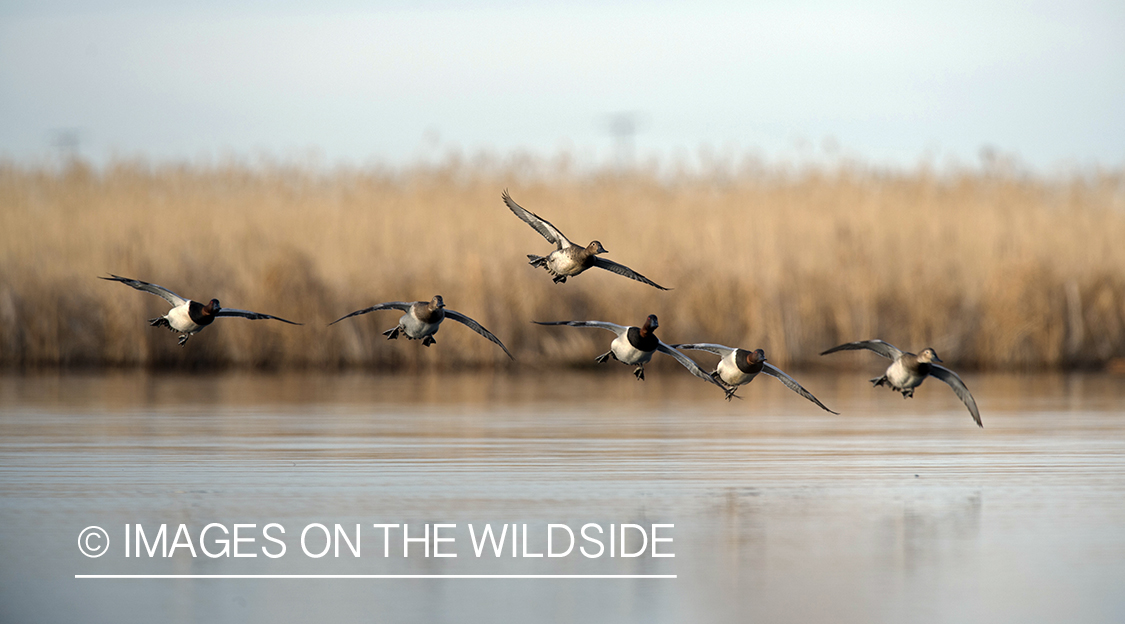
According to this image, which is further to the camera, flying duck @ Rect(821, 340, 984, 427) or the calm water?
flying duck @ Rect(821, 340, 984, 427)

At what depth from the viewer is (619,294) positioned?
1770 cm

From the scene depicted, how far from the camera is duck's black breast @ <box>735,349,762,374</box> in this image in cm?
820

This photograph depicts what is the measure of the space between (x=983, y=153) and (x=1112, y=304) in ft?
22.2

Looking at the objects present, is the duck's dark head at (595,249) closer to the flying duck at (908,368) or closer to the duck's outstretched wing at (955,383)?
the flying duck at (908,368)

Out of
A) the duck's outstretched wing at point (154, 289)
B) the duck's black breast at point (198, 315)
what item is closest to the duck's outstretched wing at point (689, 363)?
the duck's black breast at point (198, 315)

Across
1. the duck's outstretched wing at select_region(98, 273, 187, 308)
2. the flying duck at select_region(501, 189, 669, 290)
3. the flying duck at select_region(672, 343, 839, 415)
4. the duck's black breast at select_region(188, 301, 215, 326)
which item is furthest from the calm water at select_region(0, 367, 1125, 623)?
the flying duck at select_region(501, 189, 669, 290)

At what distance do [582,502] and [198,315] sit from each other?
2.44 meters

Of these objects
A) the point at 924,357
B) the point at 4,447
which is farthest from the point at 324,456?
the point at 924,357

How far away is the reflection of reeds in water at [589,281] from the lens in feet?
57.0

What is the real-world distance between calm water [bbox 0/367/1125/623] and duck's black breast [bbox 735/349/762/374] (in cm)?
72

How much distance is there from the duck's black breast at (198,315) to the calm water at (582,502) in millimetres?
1017

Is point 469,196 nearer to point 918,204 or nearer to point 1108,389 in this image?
point 918,204

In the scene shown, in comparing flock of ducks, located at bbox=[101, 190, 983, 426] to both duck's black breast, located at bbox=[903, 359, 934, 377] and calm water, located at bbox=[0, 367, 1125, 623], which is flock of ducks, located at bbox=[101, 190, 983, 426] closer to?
duck's black breast, located at bbox=[903, 359, 934, 377]

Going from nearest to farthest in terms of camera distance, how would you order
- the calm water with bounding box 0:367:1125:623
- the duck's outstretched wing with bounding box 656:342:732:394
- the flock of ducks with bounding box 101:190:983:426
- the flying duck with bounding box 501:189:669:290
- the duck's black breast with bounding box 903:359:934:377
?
the calm water with bounding box 0:367:1125:623, the duck's outstretched wing with bounding box 656:342:732:394, the flying duck with bounding box 501:189:669:290, the flock of ducks with bounding box 101:190:983:426, the duck's black breast with bounding box 903:359:934:377
